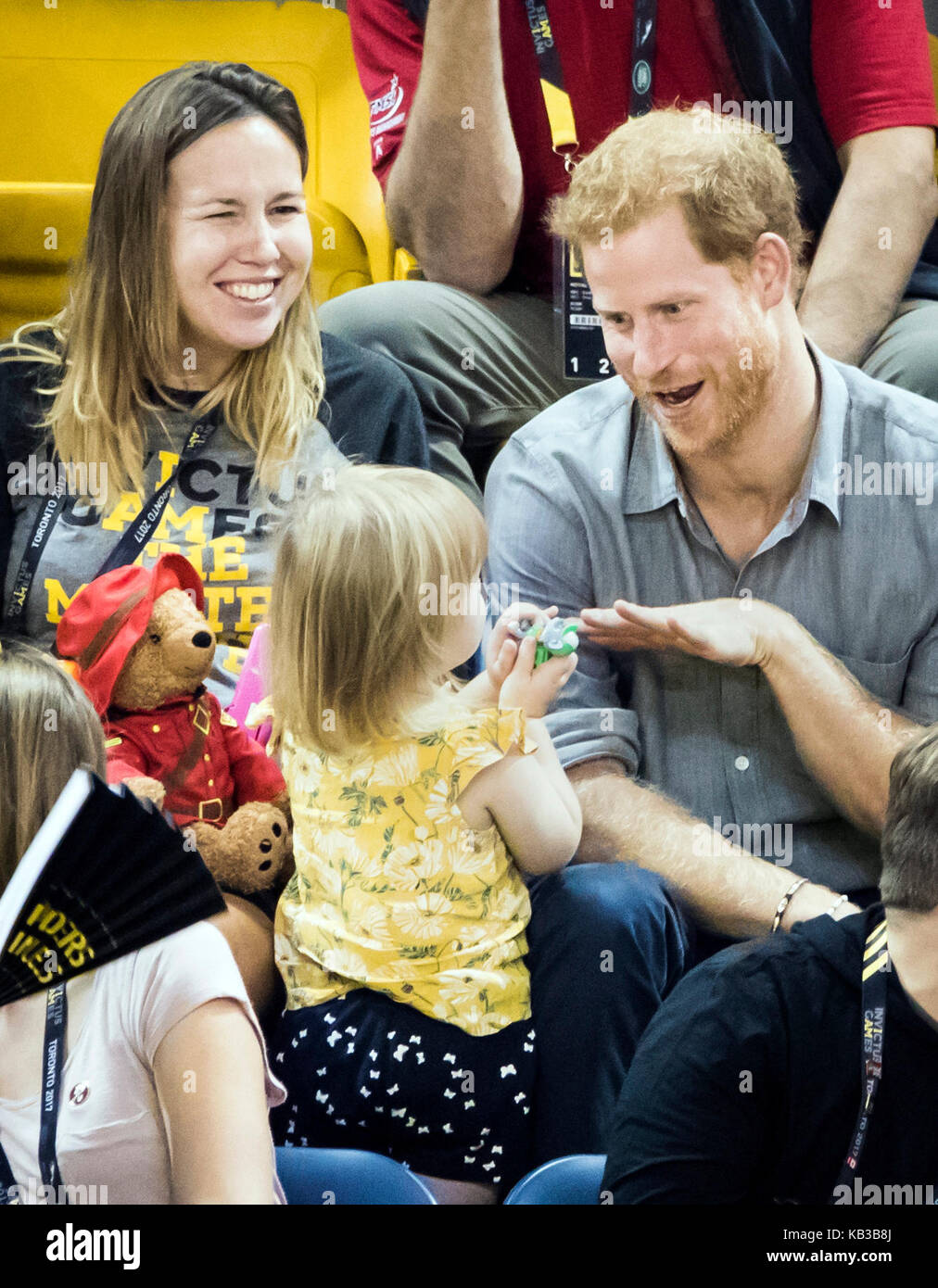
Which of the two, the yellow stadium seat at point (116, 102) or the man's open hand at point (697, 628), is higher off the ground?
the yellow stadium seat at point (116, 102)

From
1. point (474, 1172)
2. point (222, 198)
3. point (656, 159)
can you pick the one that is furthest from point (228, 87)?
point (474, 1172)

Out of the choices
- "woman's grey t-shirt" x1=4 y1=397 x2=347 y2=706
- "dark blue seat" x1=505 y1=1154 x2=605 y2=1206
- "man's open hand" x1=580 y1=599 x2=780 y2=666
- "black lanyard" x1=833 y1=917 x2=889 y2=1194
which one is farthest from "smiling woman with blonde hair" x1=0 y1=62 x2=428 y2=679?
"black lanyard" x1=833 y1=917 x2=889 y2=1194

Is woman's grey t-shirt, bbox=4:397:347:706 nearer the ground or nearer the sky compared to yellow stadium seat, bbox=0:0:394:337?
nearer the ground

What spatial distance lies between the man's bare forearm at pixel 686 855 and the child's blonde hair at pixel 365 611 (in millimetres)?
241

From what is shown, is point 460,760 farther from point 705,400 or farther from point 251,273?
point 251,273

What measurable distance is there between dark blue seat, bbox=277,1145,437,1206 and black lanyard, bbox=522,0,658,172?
1185 mm

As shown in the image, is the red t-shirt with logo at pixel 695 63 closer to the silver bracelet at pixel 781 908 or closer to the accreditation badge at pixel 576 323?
the accreditation badge at pixel 576 323

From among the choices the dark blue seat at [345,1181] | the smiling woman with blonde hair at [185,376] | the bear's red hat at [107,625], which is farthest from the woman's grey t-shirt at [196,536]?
the dark blue seat at [345,1181]

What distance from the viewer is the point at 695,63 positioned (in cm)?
175

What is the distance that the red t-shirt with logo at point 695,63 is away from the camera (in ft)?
5.75

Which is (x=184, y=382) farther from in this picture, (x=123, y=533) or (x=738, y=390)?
(x=738, y=390)

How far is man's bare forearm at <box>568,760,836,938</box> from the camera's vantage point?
151cm

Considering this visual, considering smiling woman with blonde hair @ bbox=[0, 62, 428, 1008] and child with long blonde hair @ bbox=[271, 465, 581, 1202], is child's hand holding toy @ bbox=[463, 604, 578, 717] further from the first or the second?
smiling woman with blonde hair @ bbox=[0, 62, 428, 1008]

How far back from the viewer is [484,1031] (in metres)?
1.38
